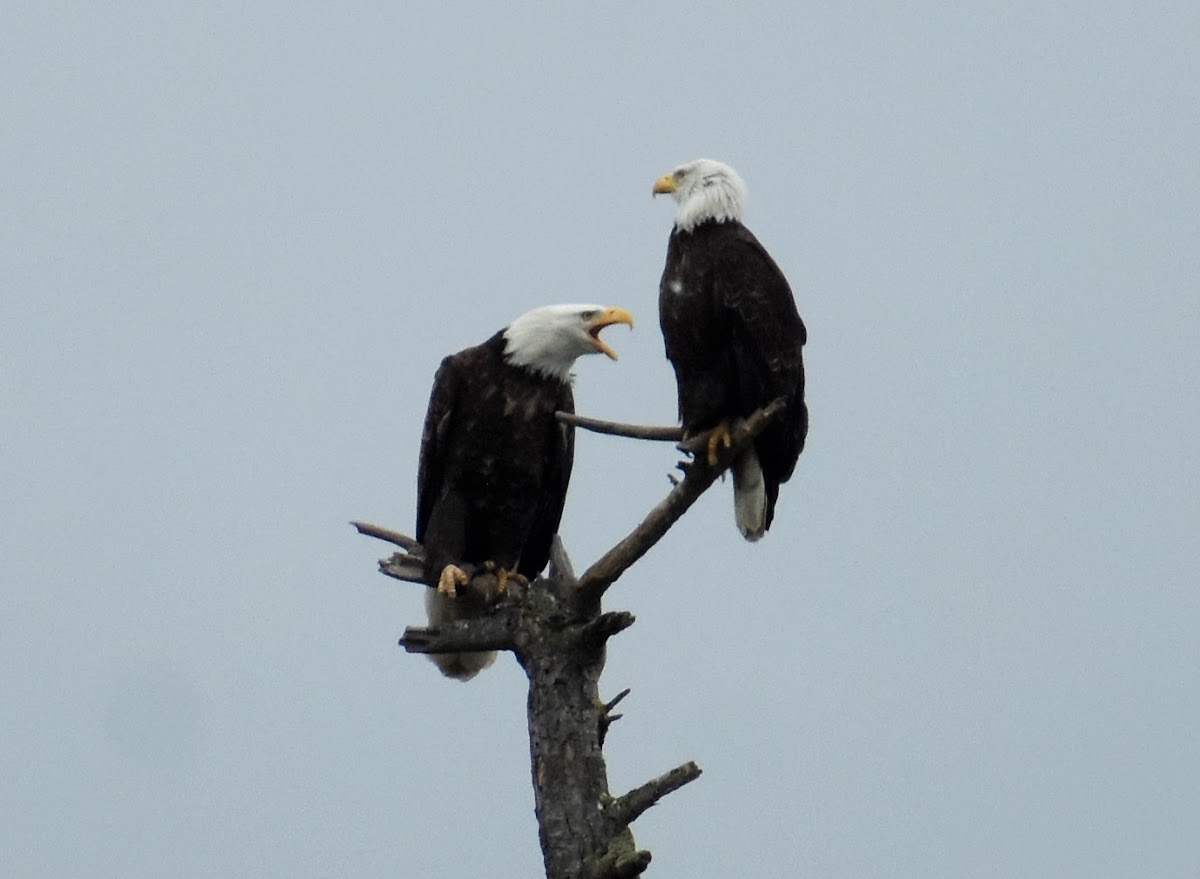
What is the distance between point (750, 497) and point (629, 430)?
91cm

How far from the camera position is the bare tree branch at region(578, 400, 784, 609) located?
6.03m

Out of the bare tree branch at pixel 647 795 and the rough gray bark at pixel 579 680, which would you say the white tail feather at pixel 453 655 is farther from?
the bare tree branch at pixel 647 795

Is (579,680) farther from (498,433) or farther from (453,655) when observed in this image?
(453,655)

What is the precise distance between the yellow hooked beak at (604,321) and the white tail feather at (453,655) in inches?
45.2

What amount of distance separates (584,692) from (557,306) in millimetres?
1800

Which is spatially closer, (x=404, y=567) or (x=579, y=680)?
(x=579, y=680)

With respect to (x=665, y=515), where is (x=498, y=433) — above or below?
above

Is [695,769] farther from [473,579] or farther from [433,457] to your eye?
[433,457]

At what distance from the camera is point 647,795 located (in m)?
5.76

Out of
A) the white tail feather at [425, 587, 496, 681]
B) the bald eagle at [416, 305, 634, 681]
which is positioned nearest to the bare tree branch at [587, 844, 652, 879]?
the bald eagle at [416, 305, 634, 681]

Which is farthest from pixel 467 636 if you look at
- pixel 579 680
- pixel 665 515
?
pixel 665 515

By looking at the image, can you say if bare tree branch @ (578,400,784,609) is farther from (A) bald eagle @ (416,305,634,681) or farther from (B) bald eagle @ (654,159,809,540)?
(A) bald eagle @ (416,305,634,681)

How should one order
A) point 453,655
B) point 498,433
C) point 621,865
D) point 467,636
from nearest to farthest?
1. point 621,865
2. point 467,636
3. point 498,433
4. point 453,655

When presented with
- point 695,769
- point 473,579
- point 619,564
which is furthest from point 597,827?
point 473,579
